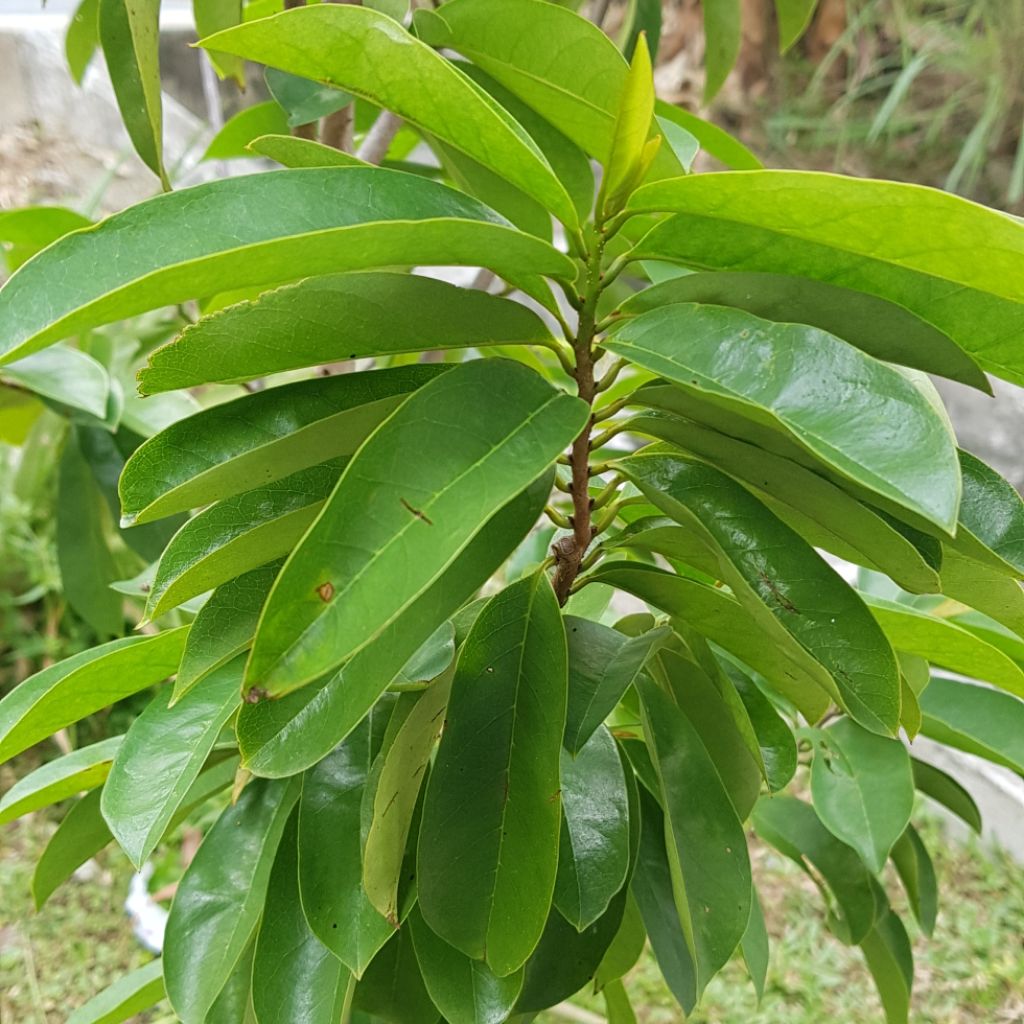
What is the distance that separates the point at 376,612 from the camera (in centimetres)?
28

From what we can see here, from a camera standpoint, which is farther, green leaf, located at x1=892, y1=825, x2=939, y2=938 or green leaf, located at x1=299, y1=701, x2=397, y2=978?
green leaf, located at x1=892, y1=825, x2=939, y2=938

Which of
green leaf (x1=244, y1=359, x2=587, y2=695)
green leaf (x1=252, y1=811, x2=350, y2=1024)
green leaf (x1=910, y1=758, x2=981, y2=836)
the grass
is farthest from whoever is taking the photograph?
the grass

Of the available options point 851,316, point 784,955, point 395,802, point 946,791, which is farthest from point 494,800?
point 784,955

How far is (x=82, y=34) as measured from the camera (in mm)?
892

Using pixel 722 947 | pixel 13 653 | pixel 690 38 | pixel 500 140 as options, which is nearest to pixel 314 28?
pixel 500 140

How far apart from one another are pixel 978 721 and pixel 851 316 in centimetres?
48

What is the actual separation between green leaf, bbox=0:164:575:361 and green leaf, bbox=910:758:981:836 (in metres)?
0.67

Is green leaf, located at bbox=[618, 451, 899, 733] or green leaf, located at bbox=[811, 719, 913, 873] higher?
green leaf, located at bbox=[618, 451, 899, 733]

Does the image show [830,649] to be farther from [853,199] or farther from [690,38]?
[690,38]

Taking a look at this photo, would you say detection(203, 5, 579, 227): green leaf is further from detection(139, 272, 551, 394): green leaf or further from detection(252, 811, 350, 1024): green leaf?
detection(252, 811, 350, 1024): green leaf

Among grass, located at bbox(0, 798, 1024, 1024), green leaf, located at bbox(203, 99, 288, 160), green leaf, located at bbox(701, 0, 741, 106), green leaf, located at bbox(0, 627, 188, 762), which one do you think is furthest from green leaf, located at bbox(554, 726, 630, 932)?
grass, located at bbox(0, 798, 1024, 1024)

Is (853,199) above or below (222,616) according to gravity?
above

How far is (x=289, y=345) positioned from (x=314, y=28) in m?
0.12

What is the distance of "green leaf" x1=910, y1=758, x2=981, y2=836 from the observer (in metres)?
0.82
